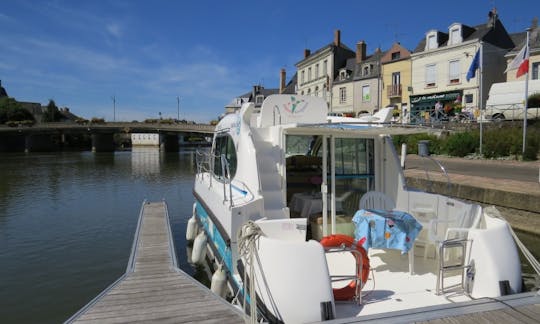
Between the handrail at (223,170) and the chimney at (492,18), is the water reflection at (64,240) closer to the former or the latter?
the handrail at (223,170)

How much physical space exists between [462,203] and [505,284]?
1.37 m

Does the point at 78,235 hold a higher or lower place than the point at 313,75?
lower

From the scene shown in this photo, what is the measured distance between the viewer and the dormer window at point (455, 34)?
2931 cm

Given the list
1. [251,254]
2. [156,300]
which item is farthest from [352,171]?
[156,300]

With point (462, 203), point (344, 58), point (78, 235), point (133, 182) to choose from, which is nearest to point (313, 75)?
point (344, 58)

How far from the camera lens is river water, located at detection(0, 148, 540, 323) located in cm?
Answer: 681

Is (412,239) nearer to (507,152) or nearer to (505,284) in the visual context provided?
(505,284)

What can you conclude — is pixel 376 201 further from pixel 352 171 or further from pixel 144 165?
pixel 144 165

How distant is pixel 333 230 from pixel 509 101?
23.6 m

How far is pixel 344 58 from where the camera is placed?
43094 millimetres

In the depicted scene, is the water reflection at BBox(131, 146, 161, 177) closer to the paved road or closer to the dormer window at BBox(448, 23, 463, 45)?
the paved road

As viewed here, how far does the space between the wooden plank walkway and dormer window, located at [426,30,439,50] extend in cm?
3171

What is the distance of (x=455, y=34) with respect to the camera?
2961 cm

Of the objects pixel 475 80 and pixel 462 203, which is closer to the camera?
pixel 462 203
